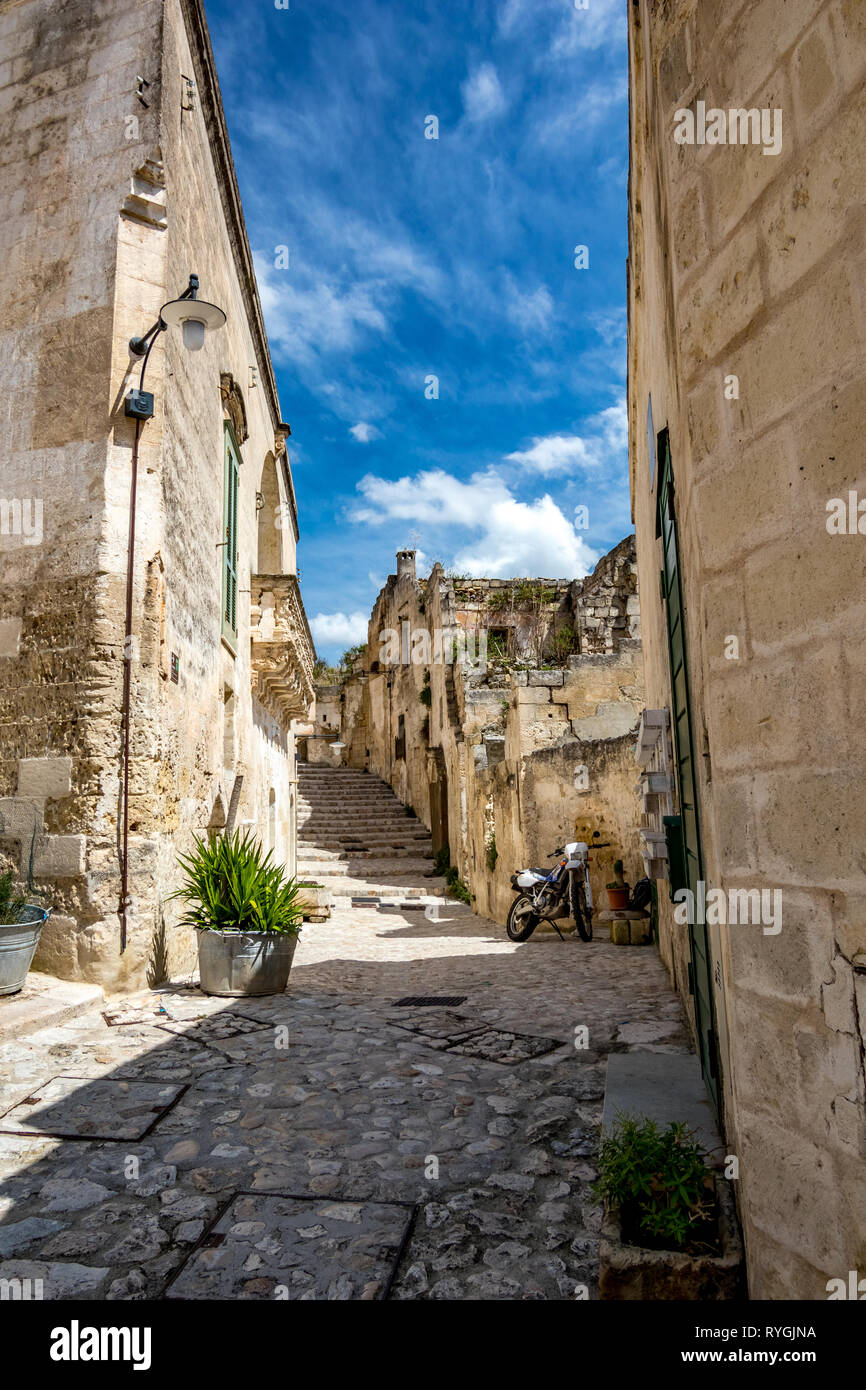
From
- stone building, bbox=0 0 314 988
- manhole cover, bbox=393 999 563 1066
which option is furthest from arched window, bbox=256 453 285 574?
manhole cover, bbox=393 999 563 1066

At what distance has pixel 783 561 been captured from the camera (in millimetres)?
1900

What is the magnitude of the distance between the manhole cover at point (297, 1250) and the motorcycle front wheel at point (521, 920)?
677 centimetres

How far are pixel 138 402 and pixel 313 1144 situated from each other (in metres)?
5.35

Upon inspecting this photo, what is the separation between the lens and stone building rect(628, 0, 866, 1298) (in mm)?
1720

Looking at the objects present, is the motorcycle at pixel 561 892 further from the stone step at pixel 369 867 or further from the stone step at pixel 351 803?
the stone step at pixel 351 803

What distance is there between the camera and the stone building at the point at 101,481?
5.84 m

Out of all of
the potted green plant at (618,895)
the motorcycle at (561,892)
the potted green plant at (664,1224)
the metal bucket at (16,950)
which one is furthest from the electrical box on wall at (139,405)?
the potted green plant at (618,895)

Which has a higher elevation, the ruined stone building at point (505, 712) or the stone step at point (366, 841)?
the ruined stone building at point (505, 712)

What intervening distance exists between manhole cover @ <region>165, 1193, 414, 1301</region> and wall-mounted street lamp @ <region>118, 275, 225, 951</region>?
3.54 metres

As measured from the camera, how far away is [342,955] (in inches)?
336

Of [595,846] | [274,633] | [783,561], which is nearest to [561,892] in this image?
[595,846]

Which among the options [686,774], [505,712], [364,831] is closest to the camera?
[686,774]

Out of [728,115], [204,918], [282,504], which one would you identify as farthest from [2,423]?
[282,504]

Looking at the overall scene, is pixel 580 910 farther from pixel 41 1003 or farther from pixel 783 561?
pixel 783 561
